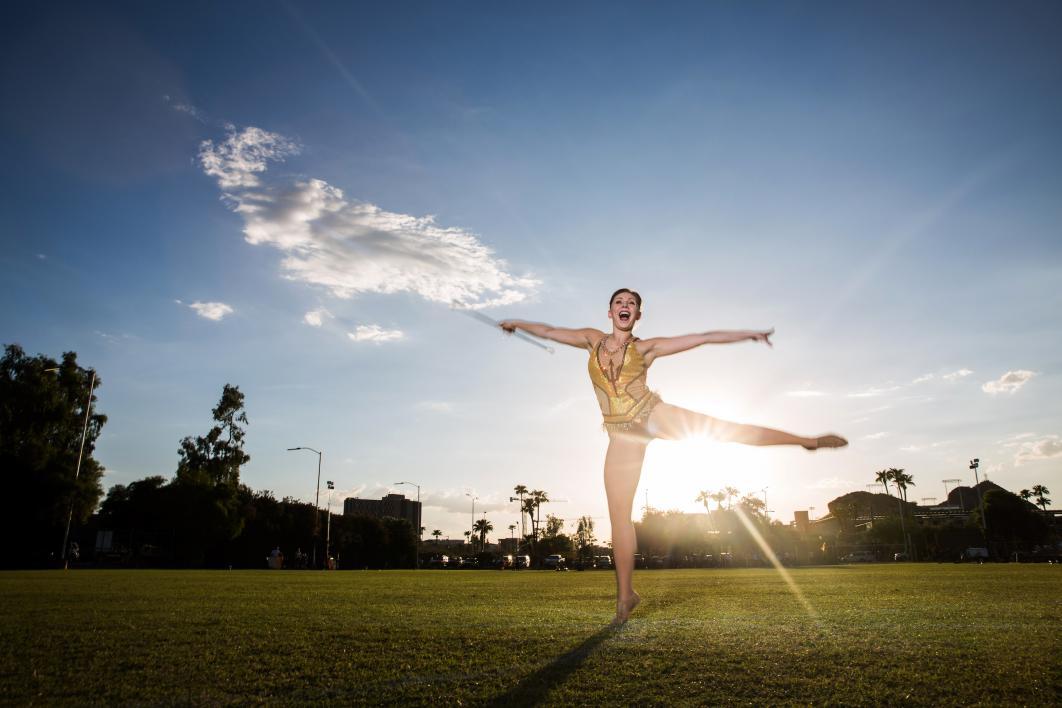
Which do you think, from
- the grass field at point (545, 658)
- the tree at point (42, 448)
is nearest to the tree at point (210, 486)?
the tree at point (42, 448)

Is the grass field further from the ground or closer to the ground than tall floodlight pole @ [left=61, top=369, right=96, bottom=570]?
closer to the ground

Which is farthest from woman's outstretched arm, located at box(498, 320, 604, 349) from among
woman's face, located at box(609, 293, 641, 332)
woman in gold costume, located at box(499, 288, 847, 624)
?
woman's face, located at box(609, 293, 641, 332)

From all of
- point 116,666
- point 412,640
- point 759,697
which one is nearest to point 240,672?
point 116,666

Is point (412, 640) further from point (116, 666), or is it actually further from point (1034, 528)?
point (1034, 528)

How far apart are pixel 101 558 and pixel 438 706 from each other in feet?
267

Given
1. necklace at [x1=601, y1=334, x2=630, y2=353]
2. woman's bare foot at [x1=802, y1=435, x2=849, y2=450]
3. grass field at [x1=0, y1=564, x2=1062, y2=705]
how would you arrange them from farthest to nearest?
necklace at [x1=601, y1=334, x2=630, y2=353]
woman's bare foot at [x1=802, y1=435, x2=849, y2=450]
grass field at [x1=0, y1=564, x2=1062, y2=705]

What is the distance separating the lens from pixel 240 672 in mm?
4199

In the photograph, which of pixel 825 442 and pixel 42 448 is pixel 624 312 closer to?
pixel 825 442

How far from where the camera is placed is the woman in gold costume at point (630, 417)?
20.3 feet

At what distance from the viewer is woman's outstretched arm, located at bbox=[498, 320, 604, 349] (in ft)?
22.1

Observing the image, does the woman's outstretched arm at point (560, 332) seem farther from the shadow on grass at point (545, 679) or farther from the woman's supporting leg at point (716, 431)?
the shadow on grass at point (545, 679)

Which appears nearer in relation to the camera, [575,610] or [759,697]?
[759,697]

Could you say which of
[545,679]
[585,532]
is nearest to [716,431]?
[545,679]

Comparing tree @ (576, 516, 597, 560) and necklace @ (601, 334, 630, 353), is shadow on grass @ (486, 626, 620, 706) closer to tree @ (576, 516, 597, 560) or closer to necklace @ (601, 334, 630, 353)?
necklace @ (601, 334, 630, 353)
